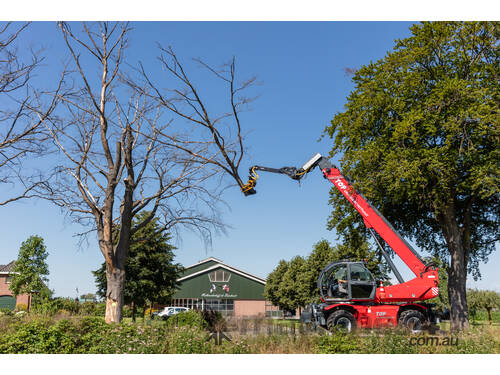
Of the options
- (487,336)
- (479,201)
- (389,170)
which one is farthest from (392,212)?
(487,336)

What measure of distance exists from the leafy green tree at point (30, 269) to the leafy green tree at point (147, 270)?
720cm

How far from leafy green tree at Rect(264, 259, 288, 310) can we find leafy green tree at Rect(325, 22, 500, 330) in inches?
1009

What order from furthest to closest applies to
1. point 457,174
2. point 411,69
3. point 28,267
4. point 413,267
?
point 28,267 < point 411,69 < point 457,174 < point 413,267

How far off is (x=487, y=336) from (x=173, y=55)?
11.5 meters

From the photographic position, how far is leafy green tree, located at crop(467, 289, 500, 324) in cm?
4669

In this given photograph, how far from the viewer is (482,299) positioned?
47656mm

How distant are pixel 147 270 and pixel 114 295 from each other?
14.1m

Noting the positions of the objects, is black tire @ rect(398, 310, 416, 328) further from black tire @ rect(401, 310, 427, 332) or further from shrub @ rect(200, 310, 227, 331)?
shrub @ rect(200, 310, 227, 331)

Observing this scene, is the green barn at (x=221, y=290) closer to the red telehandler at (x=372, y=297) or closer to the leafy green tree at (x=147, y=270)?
the leafy green tree at (x=147, y=270)

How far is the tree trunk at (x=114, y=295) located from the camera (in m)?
14.2

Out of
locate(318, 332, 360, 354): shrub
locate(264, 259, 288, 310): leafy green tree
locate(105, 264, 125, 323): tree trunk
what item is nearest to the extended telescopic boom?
locate(318, 332, 360, 354): shrub

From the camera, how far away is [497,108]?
55.7 ft

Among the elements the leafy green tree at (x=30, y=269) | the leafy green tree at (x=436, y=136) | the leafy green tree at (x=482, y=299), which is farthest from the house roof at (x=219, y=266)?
the leafy green tree at (x=436, y=136)

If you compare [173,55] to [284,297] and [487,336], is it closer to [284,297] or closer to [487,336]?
[487,336]
